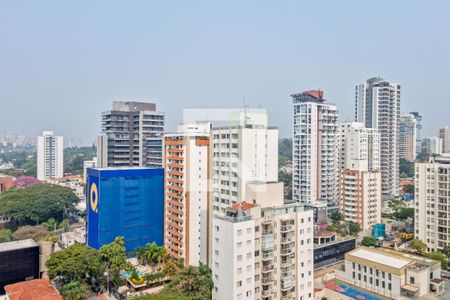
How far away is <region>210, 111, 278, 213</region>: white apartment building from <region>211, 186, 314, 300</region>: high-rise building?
2.12 m

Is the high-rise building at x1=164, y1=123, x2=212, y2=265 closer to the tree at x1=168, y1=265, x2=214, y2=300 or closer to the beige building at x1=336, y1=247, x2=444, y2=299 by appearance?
the tree at x1=168, y1=265, x2=214, y2=300

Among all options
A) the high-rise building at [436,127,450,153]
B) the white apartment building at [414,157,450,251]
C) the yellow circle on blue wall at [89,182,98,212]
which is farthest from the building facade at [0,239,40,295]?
the high-rise building at [436,127,450,153]

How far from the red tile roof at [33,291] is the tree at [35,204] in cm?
974

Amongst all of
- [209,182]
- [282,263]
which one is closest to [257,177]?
[209,182]

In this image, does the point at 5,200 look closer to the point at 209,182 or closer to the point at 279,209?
the point at 209,182

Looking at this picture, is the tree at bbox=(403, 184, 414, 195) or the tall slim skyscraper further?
the tall slim skyscraper

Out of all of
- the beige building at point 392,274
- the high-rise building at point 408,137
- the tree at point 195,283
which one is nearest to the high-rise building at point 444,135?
the high-rise building at point 408,137

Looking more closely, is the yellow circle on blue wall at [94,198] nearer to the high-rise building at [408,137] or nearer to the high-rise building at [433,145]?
the high-rise building at [433,145]

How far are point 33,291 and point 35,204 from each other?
36.2ft

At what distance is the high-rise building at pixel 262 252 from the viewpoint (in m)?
7.89

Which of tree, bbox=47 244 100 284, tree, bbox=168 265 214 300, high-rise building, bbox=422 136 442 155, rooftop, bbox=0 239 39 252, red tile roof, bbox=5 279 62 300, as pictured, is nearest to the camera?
tree, bbox=168 265 214 300

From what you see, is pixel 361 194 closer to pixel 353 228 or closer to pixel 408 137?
pixel 353 228

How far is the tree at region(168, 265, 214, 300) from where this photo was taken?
8.32m

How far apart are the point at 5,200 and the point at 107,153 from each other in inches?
230
